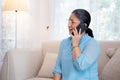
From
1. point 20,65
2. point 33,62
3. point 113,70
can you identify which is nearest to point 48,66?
point 33,62

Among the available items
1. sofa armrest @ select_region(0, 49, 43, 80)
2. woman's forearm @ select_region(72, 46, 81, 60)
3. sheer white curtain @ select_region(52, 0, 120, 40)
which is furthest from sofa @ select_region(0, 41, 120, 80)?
woman's forearm @ select_region(72, 46, 81, 60)

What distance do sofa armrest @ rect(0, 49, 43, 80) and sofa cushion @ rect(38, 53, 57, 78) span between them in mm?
125

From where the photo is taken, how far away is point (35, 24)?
3812 mm

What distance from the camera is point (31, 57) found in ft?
10.0

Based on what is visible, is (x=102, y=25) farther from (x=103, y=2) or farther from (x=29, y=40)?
(x=29, y=40)

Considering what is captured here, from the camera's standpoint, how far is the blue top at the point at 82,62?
1.40 meters

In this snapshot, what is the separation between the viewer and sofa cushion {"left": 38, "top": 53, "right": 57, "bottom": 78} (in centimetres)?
295

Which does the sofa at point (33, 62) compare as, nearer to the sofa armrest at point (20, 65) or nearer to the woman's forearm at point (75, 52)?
the sofa armrest at point (20, 65)

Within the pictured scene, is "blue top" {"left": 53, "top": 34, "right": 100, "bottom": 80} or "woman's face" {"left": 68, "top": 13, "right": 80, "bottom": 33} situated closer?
"blue top" {"left": 53, "top": 34, "right": 100, "bottom": 80}

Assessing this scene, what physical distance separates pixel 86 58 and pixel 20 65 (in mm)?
1634

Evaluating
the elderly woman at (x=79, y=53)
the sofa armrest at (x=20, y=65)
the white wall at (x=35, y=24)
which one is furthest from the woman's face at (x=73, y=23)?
the white wall at (x=35, y=24)

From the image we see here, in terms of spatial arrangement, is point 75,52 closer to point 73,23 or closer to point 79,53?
point 79,53

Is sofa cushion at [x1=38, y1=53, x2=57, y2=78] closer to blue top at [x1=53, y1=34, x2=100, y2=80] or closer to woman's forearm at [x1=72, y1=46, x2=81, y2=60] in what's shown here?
blue top at [x1=53, y1=34, x2=100, y2=80]

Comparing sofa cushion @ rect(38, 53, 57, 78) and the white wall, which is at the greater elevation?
the white wall
